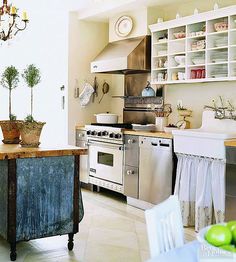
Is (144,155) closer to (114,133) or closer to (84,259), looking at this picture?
(114,133)

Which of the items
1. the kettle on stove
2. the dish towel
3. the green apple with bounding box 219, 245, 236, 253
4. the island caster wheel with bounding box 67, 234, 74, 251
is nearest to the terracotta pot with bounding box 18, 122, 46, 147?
the island caster wheel with bounding box 67, 234, 74, 251

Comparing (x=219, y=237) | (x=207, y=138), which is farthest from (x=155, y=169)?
(x=219, y=237)

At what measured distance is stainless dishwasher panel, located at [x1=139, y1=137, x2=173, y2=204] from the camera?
4.65m

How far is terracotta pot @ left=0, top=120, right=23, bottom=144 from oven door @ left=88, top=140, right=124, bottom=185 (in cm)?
184

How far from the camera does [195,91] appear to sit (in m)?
5.23

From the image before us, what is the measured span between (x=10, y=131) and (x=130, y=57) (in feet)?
7.46

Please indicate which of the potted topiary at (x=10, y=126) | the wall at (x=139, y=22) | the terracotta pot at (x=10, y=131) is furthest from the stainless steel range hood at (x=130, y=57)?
the terracotta pot at (x=10, y=131)

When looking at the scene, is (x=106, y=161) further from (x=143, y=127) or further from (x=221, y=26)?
(x=221, y=26)

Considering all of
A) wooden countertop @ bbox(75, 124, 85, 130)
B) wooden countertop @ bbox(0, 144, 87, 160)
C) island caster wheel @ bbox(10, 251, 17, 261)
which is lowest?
island caster wheel @ bbox(10, 251, 17, 261)

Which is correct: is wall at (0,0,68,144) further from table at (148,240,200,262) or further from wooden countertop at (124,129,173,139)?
table at (148,240,200,262)

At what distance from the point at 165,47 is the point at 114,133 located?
133 centimetres

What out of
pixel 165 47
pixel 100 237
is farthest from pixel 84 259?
pixel 165 47

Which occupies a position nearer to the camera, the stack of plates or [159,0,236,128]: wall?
[159,0,236,128]: wall

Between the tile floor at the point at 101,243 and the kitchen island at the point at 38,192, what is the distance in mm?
168
